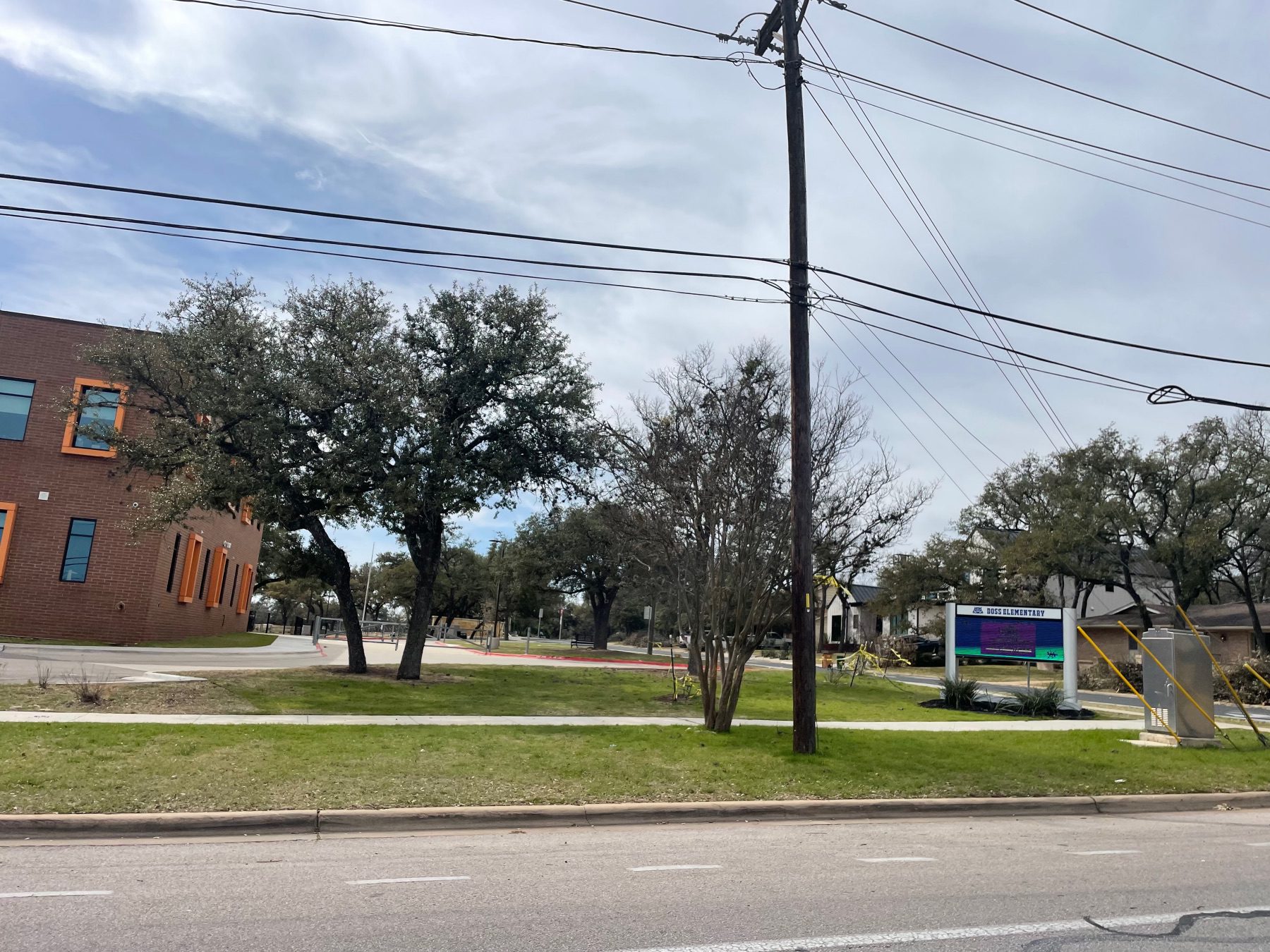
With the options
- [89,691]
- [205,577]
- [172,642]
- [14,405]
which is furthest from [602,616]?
[89,691]

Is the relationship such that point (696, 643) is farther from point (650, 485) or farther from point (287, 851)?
point (287, 851)

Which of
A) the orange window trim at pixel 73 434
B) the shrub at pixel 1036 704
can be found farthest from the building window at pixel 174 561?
the shrub at pixel 1036 704

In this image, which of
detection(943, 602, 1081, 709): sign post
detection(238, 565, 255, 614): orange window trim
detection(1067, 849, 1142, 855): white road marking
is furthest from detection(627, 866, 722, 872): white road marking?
detection(238, 565, 255, 614): orange window trim

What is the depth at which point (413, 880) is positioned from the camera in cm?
653

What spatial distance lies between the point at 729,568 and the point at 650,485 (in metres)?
3.29

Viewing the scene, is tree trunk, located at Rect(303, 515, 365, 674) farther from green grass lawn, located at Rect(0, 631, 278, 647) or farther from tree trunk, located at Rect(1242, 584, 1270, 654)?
tree trunk, located at Rect(1242, 584, 1270, 654)

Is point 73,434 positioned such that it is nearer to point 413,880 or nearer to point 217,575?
point 217,575

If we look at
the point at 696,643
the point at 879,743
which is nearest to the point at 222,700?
the point at 696,643

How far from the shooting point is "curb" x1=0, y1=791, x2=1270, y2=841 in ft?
25.9

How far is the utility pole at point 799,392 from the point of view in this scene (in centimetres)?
1235

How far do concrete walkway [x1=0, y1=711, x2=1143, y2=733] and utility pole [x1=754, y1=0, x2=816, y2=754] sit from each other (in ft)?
9.81

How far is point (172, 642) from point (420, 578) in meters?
14.1

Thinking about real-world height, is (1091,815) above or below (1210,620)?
below

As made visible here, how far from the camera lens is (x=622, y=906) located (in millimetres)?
5914
